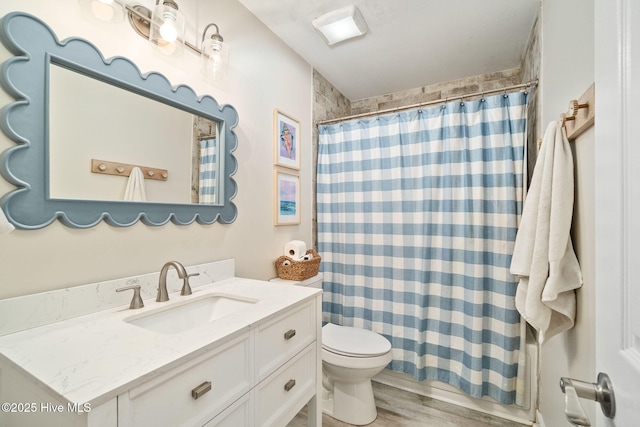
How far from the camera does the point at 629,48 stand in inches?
16.3

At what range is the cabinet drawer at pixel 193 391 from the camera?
609mm

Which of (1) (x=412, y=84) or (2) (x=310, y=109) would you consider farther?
(1) (x=412, y=84)

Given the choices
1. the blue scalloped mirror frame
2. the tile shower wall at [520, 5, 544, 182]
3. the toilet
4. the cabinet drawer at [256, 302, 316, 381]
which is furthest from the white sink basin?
the tile shower wall at [520, 5, 544, 182]

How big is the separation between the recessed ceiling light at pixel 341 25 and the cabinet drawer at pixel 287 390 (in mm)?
1858

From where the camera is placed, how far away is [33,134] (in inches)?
34.0

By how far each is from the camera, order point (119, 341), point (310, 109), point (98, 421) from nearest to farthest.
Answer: point (98, 421), point (119, 341), point (310, 109)

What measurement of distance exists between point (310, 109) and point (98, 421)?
7.26ft

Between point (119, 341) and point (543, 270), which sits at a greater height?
point (543, 270)

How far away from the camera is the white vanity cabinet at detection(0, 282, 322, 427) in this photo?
57cm

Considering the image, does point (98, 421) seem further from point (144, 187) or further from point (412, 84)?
point (412, 84)

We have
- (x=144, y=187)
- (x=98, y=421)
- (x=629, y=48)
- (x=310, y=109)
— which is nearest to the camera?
(x=629, y=48)

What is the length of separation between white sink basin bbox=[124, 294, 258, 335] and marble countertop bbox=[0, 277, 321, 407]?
0.04 m

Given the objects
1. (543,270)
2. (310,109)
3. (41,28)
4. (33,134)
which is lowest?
(543,270)

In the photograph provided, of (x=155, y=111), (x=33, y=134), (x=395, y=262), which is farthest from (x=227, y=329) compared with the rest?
(x=395, y=262)
